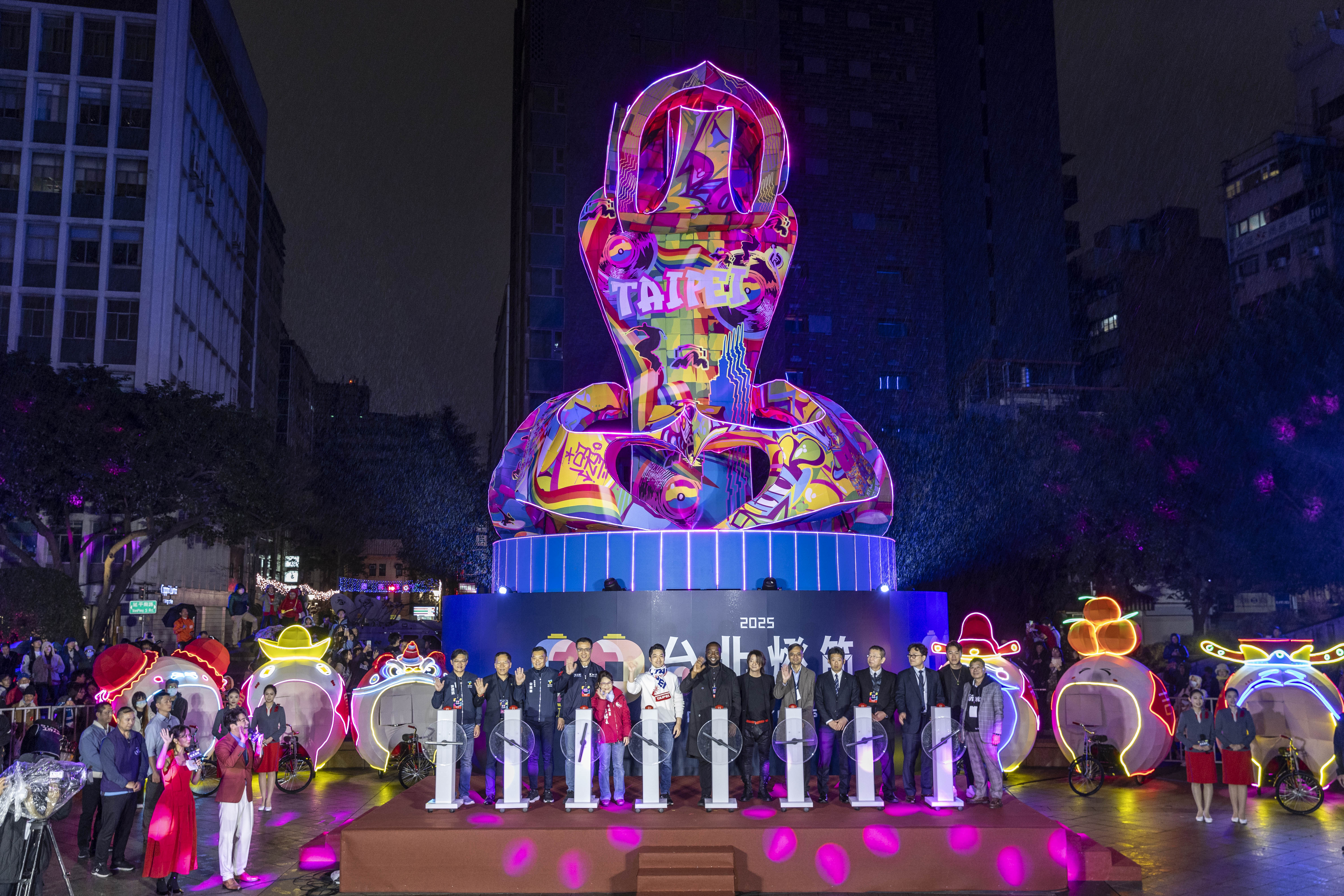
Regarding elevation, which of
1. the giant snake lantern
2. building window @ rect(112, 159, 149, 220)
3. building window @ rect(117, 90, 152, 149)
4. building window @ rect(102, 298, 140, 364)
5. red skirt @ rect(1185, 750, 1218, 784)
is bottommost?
red skirt @ rect(1185, 750, 1218, 784)

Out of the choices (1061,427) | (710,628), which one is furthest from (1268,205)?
(710,628)

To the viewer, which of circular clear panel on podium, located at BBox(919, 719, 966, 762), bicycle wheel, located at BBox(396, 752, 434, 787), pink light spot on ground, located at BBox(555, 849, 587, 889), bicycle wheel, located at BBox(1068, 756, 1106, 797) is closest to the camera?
pink light spot on ground, located at BBox(555, 849, 587, 889)

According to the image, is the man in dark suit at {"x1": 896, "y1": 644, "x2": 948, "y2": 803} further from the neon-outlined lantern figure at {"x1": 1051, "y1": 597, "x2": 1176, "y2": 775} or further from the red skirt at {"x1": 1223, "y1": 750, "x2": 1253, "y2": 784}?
the neon-outlined lantern figure at {"x1": 1051, "y1": 597, "x2": 1176, "y2": 775}

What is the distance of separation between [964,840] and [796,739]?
80.9 inches

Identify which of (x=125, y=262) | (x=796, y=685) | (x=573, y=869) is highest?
(x=125, y=262)

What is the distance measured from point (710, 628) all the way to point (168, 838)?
26.7 feet

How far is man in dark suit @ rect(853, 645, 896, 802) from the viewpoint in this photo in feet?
41.6

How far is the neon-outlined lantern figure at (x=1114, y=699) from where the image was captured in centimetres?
1728

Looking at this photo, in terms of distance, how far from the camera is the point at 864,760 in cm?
1248

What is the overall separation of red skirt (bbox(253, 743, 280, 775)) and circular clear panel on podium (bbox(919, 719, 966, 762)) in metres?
8.90

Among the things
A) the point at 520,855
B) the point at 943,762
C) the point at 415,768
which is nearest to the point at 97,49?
the point at 415,768

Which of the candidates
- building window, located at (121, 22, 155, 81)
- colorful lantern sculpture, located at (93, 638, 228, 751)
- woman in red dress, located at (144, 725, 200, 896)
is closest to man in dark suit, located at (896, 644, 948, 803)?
woman in red dress, located at (144, 725, 200, 896)

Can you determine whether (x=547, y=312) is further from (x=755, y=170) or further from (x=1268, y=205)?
(x=1268, y=205)

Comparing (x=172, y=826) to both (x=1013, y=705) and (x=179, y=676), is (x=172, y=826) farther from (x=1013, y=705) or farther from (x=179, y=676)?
(x=1013, y=705)
